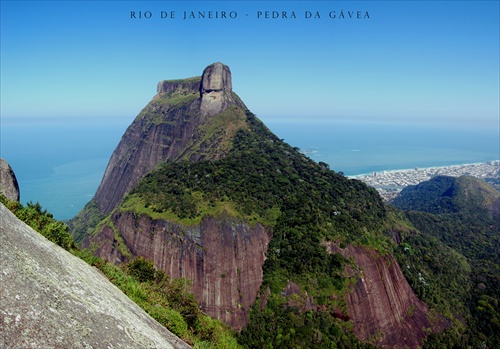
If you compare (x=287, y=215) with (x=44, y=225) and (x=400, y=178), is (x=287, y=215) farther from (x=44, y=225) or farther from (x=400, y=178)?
(x=400, y=178)

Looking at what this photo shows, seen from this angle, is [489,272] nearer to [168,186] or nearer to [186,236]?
[186,236]

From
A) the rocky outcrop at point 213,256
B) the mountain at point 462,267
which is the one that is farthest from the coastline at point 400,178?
the rocky outcrop at point 213,256

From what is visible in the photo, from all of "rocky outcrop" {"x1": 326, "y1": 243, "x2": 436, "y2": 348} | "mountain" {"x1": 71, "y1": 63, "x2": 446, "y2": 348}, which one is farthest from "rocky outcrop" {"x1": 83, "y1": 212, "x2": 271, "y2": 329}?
"rocky outcrop" {"x1": 326, "y1": 243, "x2": 436, "y2": 348}

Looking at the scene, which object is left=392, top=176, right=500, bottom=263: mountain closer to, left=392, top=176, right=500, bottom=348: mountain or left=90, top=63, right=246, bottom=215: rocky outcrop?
left=392, top=176, right=500, bottom=348: mountain

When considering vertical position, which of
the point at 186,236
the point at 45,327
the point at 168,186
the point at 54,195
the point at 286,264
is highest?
the point at 45,327

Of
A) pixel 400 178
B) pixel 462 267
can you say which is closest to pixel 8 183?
pixel 462 267

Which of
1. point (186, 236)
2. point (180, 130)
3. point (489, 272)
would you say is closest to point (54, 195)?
point (180, 130)
